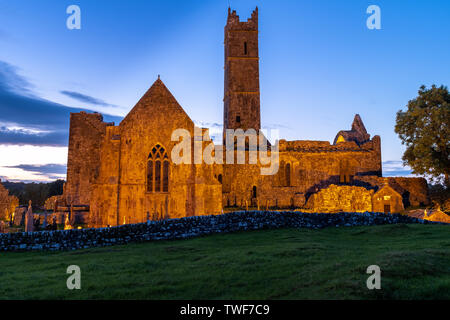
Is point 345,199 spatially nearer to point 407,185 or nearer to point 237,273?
point 407,185

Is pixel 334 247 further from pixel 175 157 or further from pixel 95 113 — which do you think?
pixel 95 113

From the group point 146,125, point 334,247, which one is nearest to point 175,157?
point 146,125

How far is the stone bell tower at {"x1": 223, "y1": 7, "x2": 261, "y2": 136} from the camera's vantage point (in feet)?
160

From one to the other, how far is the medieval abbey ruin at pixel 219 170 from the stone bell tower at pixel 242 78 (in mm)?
136

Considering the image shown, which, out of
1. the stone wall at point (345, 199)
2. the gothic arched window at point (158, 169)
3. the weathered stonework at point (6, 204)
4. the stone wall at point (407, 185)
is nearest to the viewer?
the gothic arched window at point (158, 169)

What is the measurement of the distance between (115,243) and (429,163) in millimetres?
33333

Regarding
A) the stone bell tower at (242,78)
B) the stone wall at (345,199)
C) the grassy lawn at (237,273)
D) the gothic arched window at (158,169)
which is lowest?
the grassy lawn at (237,273)

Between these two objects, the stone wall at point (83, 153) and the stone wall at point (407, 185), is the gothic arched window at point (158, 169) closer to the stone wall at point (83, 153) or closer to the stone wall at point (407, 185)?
the stone wall at point (83, 153)

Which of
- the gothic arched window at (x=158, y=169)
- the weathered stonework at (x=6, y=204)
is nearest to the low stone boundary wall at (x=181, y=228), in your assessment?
the gothic arched window at (x=158, y=169)

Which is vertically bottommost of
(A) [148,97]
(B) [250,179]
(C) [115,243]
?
(C) [115,243]

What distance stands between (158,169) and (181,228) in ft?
33.9

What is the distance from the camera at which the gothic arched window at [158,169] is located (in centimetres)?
2589

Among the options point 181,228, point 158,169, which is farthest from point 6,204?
point 181,228

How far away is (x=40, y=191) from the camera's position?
2559 inches
